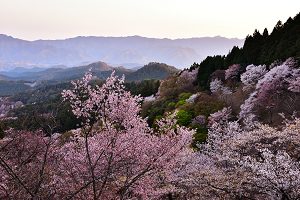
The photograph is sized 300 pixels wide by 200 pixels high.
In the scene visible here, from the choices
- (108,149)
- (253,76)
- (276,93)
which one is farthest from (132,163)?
(253,76)

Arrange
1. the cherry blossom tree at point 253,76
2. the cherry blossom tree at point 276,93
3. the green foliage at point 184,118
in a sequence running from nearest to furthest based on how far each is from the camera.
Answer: the cherry blossom tree at point 276,93 → the green foliage at point 184,118 → the cherry blossom tree at point 253,76

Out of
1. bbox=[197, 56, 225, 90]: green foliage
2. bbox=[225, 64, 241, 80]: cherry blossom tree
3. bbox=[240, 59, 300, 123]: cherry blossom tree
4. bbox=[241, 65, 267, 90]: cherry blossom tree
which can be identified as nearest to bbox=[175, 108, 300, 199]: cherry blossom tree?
bbox=[240, 59, 300, 123]: cherry blossom tree

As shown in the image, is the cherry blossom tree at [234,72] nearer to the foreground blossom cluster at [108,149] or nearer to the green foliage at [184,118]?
the green foliage at [184,118]

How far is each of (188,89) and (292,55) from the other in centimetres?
2099

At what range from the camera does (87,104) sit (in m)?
13.8

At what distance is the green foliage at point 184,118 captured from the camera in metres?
43.6

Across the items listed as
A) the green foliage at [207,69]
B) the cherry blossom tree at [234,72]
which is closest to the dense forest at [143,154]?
the cherry blossom tree at [234,72]

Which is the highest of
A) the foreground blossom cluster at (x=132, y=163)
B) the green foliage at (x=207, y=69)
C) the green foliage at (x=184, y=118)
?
the foreground blossom cluster at (x=132, y=163)

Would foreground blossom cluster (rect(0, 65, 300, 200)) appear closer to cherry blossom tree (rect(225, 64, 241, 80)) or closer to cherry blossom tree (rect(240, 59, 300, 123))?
cherry blossom tree (rect(240, 59, 300, 123))

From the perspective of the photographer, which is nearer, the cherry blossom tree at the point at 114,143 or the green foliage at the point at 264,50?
the cherry blossom tree at the point at 114,143

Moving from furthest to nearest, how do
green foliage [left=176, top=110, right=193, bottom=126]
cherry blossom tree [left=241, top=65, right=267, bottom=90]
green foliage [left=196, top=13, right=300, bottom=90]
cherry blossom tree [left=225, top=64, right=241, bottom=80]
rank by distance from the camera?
cherry blossom tree [left=225, top=64, right=241, bottom=80], green foliage [left=196, top=13, right=300, bottom=90], cherry blossom tree [left=241, top=65, right=267, bottom=90], green foliage [left=176, top=110, right=193, bottom=126]

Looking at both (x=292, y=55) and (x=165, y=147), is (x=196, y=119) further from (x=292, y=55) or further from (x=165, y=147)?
(x=165, y=147)

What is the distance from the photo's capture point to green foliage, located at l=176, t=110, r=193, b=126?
4356 centimetres

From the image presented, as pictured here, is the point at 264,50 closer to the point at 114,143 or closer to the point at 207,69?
the point at 207,69
